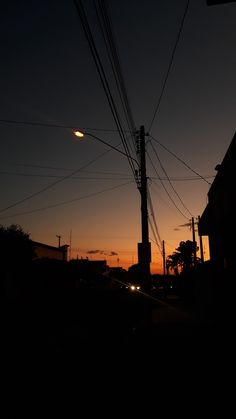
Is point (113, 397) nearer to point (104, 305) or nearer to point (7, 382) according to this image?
point (7, 382)

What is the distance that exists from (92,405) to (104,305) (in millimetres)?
21186

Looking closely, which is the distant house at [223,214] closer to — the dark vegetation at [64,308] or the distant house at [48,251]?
the dark vegetation at [64,308]

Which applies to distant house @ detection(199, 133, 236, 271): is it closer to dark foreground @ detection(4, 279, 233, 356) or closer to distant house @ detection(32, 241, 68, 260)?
dark foreground @ detection(4, 279, 233, 356)

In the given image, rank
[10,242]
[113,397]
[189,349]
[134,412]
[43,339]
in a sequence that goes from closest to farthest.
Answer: [134,412] < [113,397] < [189,349] < [43,339] < [10,242]


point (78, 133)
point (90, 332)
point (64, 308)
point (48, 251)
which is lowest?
point (90, 332)

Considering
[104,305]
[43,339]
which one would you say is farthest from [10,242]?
[43,339]

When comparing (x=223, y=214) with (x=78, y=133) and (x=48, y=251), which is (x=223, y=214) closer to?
(x=78, y=133)

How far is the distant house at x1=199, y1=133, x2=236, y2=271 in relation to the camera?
12538 mm

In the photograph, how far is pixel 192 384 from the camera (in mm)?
7555

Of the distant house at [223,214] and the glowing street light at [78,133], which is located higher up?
the glowing street light at [78,133]

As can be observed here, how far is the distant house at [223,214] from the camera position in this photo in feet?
41.1

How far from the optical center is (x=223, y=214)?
573 inches

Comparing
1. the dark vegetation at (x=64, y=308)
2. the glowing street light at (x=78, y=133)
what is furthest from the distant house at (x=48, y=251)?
the glowing street light at (x=78, y=133)

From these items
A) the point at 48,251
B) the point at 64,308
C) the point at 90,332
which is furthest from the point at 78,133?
A: the point at 48,251
